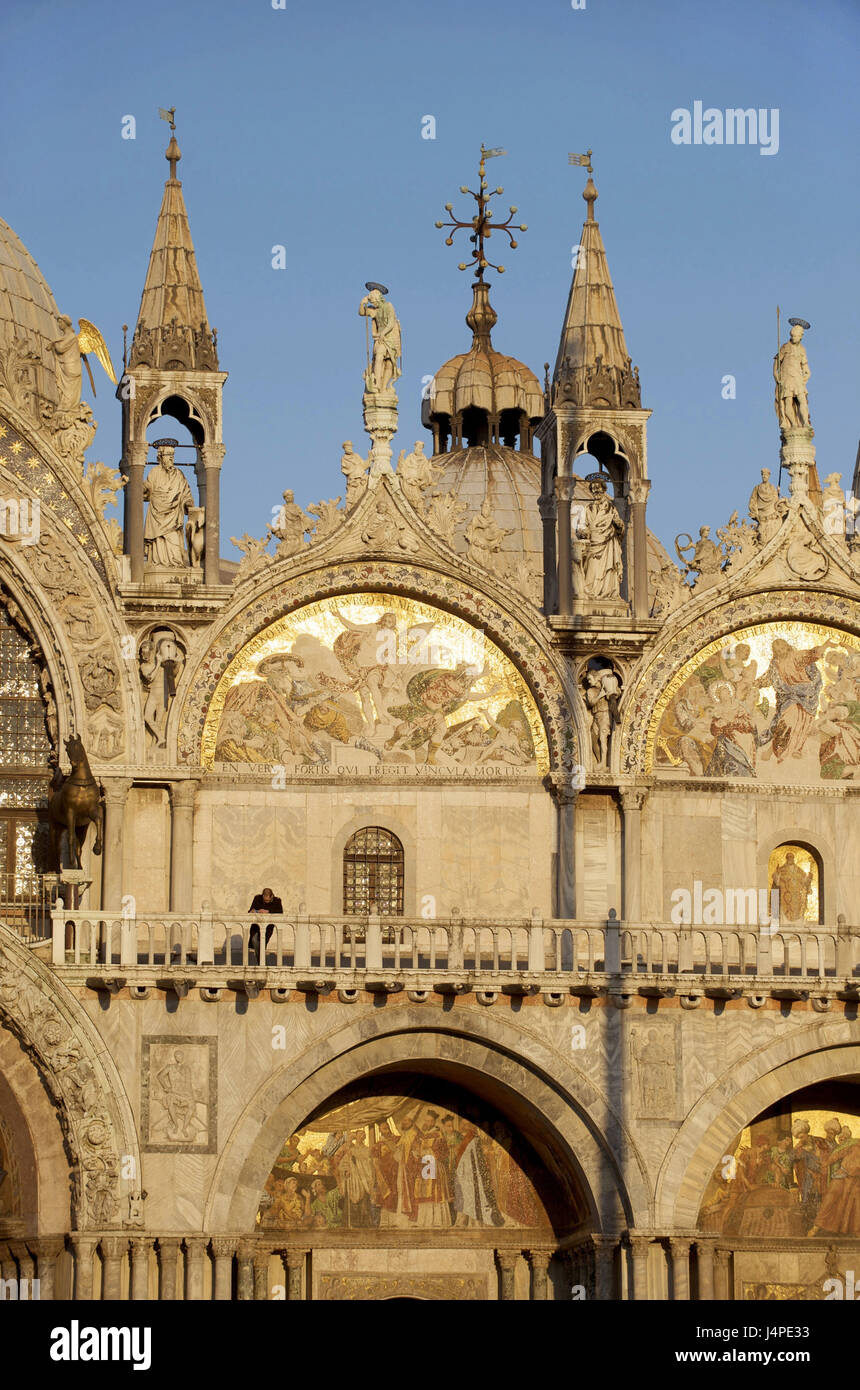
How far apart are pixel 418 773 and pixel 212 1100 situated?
5.72 meters

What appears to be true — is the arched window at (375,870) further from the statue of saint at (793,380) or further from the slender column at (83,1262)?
the statue of saint at (793,380)

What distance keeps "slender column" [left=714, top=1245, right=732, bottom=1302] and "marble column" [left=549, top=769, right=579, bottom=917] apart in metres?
4.52

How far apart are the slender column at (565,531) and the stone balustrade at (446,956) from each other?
15.3ft

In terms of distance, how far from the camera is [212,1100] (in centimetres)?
3650

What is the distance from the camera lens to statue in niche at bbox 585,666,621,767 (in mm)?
40312

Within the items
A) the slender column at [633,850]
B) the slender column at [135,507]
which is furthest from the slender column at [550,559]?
the slender column at [135,507]

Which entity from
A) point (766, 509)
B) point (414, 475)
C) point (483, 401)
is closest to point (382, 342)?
point (414, 475)

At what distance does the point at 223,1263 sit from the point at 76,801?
225 inches

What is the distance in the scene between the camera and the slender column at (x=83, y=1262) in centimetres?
3578

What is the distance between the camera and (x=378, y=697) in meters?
40.4

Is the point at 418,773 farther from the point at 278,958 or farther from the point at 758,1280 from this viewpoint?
the point at 758,1280

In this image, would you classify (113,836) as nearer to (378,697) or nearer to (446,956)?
(378,697)

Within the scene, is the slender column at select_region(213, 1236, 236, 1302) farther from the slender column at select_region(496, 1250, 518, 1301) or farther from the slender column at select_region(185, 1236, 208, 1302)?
the slender column at select_region(496, 1250, 518, 1301)

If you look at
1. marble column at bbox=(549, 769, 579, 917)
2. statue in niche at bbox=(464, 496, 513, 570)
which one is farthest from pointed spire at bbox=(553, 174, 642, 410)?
marble column at bbox=(549, 769, 579, 917)
